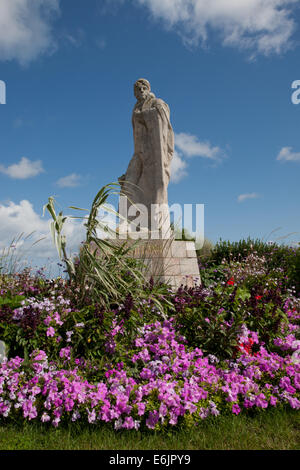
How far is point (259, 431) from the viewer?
2.63 metres

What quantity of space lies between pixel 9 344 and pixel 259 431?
2.36 m

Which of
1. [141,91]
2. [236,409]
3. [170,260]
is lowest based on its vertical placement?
[236,409]

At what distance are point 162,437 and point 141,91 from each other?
22.8 ft

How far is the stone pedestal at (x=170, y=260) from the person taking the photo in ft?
17.7

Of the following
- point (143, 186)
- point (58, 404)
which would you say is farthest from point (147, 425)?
point (143, 186)

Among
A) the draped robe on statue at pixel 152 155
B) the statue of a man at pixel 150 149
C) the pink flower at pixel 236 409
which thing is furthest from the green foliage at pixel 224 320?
the statue of a man at pixel 150 149

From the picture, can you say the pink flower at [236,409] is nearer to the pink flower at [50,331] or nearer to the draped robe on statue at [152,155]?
the pink flower at [50,331]

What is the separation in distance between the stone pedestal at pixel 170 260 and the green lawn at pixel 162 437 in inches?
105

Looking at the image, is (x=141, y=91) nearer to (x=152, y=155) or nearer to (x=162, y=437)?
(x=152, y=155)

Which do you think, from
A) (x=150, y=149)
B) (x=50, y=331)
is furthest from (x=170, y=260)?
(x=50, y=331)

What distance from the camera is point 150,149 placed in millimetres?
7336

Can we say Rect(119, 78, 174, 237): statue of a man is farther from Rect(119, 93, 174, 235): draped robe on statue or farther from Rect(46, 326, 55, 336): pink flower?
Rect(46, 326, 55, 336): pink flower

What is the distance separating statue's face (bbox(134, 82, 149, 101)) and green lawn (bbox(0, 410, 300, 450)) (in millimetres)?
6726

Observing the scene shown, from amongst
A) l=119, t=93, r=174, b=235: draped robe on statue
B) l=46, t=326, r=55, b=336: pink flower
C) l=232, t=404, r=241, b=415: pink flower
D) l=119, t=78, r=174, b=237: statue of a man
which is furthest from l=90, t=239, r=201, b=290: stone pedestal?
l=232, t=404, r=241, b=415: pink flower
